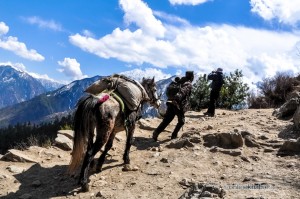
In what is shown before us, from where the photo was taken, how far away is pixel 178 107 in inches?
538

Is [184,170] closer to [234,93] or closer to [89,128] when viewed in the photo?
[89,128]

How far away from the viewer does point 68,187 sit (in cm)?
918

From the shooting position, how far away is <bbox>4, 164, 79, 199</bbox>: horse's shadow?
29.3 ft

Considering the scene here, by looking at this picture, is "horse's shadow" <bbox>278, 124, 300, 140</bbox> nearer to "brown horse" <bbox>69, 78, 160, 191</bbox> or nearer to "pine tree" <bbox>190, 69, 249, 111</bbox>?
"brown horse" <bbox>69, 78, 160, 191</bbox>

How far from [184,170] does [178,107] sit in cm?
425

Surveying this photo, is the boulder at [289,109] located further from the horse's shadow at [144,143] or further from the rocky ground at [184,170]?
the horse's shadow at [144,143]

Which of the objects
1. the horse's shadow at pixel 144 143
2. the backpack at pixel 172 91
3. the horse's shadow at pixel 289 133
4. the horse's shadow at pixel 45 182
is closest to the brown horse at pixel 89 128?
the horse's shadow at pixel 45 182

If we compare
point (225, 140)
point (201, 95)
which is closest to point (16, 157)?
point (225, 140)

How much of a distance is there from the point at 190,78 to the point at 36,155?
5.78 meters

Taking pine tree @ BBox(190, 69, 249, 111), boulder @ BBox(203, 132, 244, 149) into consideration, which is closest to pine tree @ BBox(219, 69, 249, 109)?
pine tree @ BBox(190, 69, 249, 111)

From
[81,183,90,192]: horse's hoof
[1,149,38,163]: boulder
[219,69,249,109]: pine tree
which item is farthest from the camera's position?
[219,69,249,109]: pine tree

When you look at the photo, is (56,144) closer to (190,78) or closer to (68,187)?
(68,187)

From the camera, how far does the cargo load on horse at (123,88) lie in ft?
33.6

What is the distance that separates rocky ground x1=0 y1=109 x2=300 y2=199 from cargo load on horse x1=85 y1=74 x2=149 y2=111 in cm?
165
